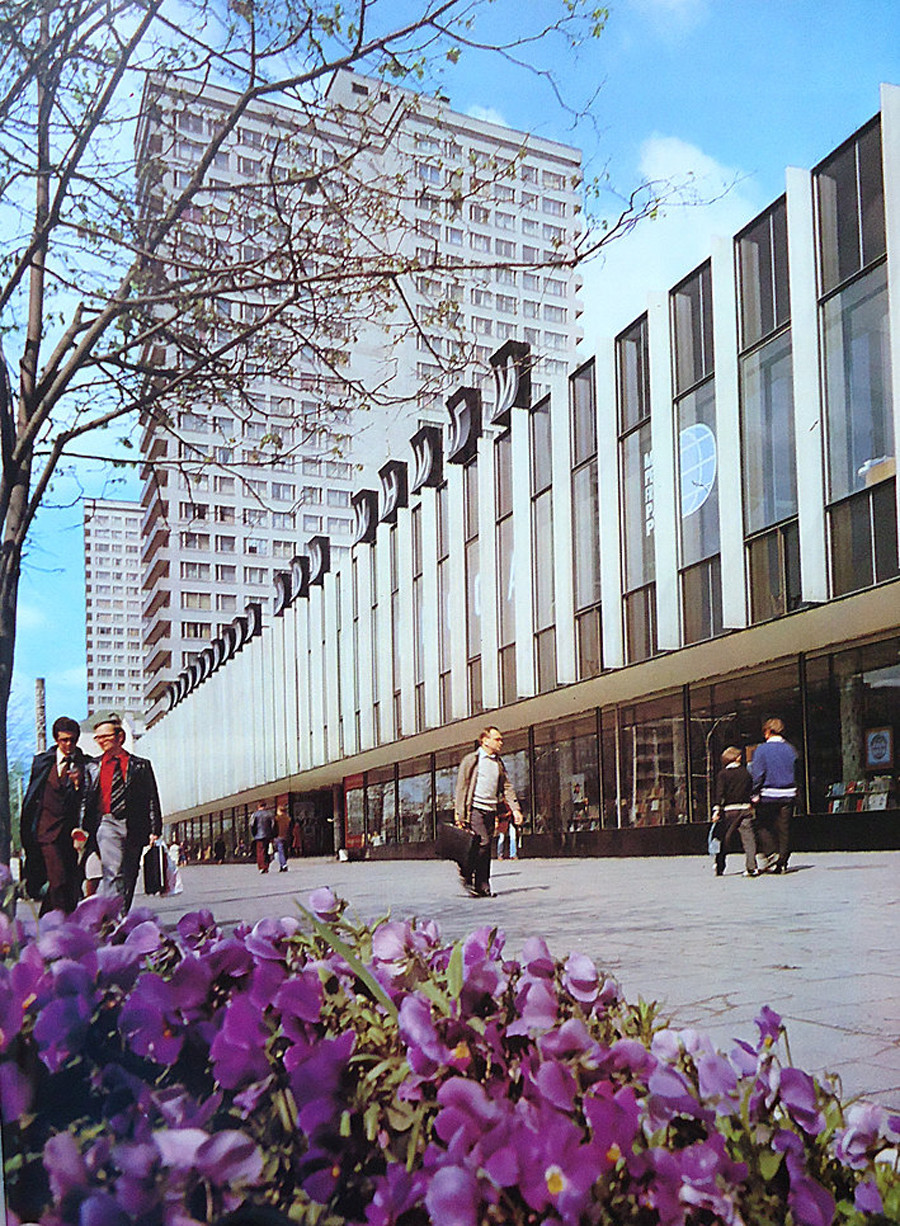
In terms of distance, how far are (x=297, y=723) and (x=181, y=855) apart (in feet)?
1.05

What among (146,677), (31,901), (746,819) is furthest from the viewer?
(146,677)

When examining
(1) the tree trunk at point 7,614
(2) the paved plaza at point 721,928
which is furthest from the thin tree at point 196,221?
(2) the paved plaza at point 721,928

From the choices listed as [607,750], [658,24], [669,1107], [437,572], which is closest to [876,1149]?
[669,1107]

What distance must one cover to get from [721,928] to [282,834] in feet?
2.67

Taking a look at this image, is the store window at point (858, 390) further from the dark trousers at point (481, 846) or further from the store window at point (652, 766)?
the dark trousers at point (481, 846)

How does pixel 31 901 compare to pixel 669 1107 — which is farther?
pixel 31 901

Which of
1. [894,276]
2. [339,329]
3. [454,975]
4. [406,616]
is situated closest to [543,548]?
[406,616]

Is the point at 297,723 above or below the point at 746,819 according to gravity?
above

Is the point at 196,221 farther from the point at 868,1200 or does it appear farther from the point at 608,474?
the point at 868,1200

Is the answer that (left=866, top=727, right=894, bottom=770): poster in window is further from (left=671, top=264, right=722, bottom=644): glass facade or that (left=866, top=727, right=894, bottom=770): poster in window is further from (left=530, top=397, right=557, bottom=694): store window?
(left=530, top=397, right=557, bottom=694): store window

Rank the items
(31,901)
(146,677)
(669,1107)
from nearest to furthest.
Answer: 1. (669,1107)
2. (31,901)
3. (146,677)

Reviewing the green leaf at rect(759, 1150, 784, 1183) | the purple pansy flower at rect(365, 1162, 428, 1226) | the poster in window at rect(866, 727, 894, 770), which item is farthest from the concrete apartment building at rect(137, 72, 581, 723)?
the green leaf at rect(759, 1150, 784, 1183)

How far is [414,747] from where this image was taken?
220cm

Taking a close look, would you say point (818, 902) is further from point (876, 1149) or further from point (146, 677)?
point (146, 677)
